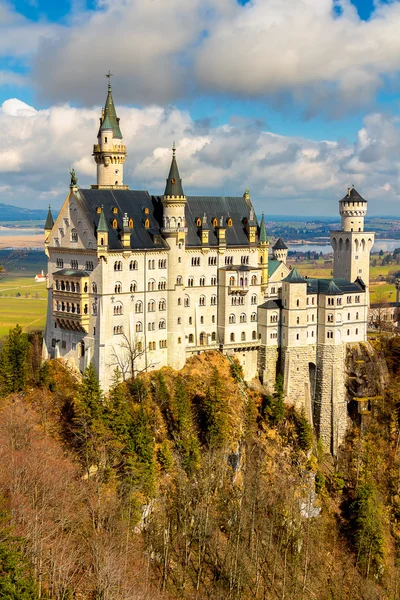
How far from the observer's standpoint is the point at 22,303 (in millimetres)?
158500

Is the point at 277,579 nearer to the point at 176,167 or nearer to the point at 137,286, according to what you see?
the point at 137,286

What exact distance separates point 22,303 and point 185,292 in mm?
65461

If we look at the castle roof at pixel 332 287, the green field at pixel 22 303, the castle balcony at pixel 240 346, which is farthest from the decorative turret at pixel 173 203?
the green field at pixel 22 303

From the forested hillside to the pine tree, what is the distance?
0.13m

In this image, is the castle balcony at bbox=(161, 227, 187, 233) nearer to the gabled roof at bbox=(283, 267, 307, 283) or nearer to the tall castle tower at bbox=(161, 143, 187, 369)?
the tall castle tower at bbox=(161, 143, 187, 369)

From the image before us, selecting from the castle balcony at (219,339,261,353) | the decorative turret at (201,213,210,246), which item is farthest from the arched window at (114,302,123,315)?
the castle balcony at (219,339,261,353)

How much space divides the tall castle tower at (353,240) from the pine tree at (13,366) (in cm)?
4773

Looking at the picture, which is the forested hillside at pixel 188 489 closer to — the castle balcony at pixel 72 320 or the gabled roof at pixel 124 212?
the castle balcony at pixel 72 320

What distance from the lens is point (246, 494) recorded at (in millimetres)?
91000

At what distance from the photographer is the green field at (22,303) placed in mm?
136238

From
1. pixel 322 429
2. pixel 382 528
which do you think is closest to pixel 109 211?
pixel 322 429

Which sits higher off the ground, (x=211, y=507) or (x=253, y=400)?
(x=253, y=400)

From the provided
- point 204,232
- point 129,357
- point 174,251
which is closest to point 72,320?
point 129,357

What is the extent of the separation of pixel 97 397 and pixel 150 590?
20.5 metres
